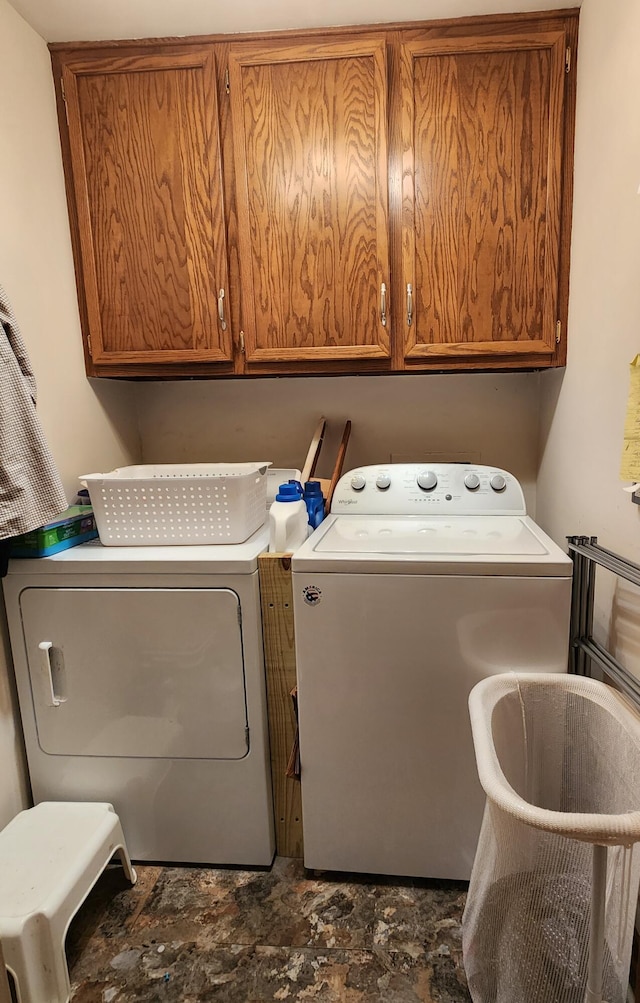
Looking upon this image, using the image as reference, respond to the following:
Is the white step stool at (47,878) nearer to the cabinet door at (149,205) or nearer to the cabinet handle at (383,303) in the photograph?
the cabinet door at (149,205)

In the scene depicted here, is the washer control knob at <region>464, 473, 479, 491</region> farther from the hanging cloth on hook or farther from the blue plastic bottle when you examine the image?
the hanging cloth on hook

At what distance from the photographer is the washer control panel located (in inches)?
73.7

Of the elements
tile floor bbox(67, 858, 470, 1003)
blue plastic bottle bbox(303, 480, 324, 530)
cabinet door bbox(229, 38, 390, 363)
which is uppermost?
cabinet door bbox(229, 38, 390, 363)

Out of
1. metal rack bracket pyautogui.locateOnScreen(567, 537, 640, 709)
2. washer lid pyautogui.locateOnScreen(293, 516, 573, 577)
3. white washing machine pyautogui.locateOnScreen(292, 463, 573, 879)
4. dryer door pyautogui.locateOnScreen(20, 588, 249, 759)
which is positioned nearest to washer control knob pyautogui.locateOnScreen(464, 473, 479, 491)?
washer lid pyautogui.locateOnScreen(293, 516, 573, 577)

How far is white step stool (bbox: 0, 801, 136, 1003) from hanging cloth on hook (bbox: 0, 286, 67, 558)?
74 centimetres

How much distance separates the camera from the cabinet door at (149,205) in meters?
1.76

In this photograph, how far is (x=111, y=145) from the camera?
1800 mm

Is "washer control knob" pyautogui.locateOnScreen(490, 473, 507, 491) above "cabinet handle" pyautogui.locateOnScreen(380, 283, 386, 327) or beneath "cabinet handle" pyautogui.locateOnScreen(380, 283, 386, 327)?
beneath

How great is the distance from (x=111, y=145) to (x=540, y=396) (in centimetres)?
160

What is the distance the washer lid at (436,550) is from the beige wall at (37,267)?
85 cm

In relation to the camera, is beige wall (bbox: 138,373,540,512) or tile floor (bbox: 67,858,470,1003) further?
beige wall (bbox: 138,373,540,512)

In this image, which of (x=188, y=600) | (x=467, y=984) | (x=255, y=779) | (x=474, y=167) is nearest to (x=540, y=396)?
(x=474, y=167)

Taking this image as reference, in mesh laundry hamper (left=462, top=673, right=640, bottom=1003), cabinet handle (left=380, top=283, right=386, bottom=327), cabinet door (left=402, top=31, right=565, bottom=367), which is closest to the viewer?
mesh laundry hamper (left=462, top=673, right=640, bottom=1003)

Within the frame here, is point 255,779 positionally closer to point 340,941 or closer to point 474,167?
point 340,941
